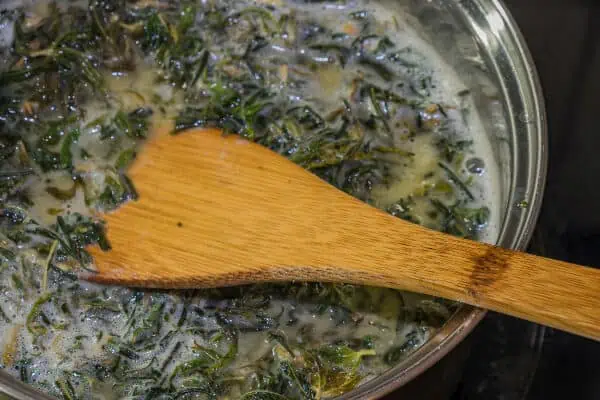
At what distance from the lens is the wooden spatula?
1.51 m

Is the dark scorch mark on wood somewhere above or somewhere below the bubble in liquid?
below

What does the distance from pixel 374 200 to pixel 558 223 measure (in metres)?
0.62

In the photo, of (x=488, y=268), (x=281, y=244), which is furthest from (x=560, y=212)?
(x=281, y=244)

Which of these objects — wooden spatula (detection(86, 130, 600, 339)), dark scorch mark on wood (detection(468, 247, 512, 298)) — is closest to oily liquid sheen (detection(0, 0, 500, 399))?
wooden spatula (detection(86, 130, 600, 339))

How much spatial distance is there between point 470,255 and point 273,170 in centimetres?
64

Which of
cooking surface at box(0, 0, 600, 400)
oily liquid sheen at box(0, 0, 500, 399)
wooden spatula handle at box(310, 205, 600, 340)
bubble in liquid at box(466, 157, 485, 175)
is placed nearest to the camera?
A: wooden spatula handle at box(310, 205, 600, 340)

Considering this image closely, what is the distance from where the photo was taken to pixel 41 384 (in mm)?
1932

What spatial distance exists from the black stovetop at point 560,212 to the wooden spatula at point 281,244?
563 mm

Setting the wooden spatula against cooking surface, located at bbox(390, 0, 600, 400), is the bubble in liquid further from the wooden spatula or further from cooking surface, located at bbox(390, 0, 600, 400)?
the wooden spatula

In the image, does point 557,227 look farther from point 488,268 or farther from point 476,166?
point 488,268

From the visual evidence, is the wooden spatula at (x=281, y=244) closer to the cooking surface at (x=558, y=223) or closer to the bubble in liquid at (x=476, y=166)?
the cooking surface at (x=558, y=223)

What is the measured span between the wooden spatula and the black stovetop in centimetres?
56

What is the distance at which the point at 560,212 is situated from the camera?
2357 mm

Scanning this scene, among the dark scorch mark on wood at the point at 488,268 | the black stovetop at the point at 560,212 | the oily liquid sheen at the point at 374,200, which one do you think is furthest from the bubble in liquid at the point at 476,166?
the dark scorch mark on wood at the point at 488,268
